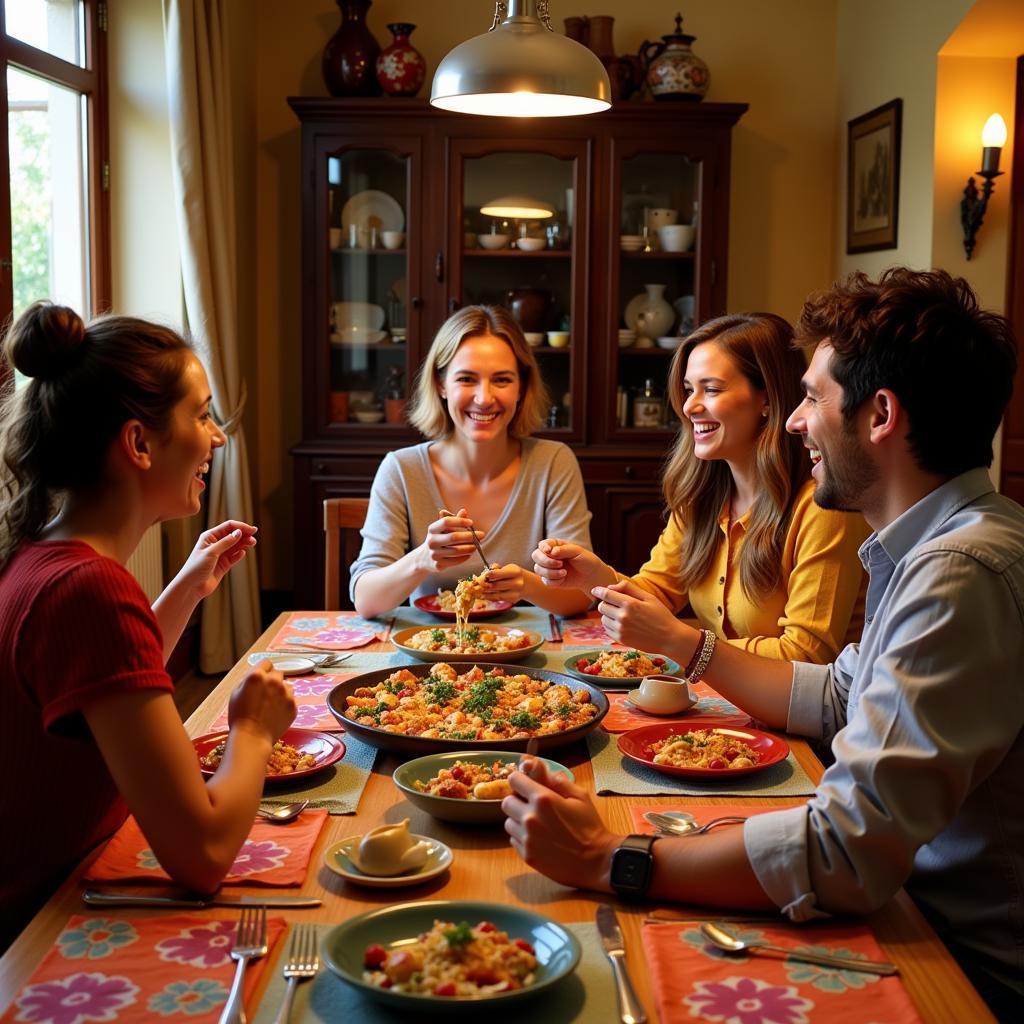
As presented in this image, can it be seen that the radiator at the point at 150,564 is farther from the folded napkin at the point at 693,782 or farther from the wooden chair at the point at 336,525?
the folded napkin at the point at 693,782

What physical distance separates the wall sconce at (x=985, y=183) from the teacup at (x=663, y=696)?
2884 mm

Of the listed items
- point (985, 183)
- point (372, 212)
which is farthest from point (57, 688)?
point (372, 212)

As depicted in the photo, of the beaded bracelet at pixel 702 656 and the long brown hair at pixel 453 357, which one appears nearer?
→ the beaded bracelet at pixel 702 656

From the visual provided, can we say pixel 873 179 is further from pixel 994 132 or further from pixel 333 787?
pixel 333 787

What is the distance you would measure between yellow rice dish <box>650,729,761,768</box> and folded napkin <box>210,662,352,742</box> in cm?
46

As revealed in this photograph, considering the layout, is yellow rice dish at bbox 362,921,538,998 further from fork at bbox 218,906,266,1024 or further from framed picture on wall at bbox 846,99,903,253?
framed picture on wall at bbox 846,99,903,253

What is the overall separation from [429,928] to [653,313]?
13.1 feet

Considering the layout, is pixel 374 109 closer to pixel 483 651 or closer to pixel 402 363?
pixel 402 363

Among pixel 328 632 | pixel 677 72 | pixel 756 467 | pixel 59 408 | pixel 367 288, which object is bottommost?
pixel 328 632

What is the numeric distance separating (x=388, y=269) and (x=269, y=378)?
87 cm

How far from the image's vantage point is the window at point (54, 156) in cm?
350

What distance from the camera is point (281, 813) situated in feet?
4.76

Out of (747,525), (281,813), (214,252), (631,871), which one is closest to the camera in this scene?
(631,871)

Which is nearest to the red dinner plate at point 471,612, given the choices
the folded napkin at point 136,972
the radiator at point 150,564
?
the folded napkin at point 136,972
